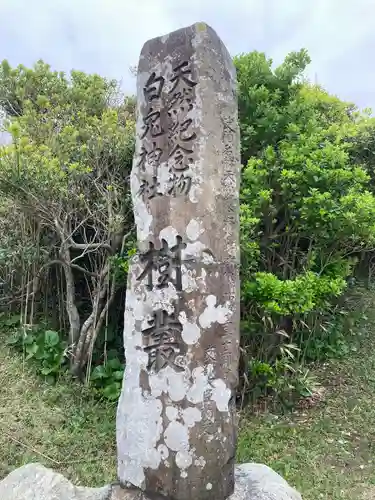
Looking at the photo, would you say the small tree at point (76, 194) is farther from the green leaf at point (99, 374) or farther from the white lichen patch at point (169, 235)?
the white lichen patch at point (169, 235)

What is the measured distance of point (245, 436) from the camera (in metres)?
4.34

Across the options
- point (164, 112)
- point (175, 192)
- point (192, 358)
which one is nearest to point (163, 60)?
point (164, 112)

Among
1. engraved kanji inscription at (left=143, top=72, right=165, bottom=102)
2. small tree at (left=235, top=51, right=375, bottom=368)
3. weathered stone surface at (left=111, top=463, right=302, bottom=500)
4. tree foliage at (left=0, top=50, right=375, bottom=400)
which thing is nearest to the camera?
weathered stone surface at (left=111, top=463, right=302, bottom=500)

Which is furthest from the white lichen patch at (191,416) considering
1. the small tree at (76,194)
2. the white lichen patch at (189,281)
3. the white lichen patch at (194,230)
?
the small tree at (76,194)

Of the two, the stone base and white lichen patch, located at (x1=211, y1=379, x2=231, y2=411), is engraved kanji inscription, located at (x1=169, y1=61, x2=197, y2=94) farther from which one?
the stone base

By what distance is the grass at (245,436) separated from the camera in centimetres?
390

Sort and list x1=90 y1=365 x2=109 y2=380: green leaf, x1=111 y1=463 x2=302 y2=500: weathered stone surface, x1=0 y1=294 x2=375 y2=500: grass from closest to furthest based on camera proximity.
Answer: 1. x1=111 y1=463 x2=302 y2=500: weathered stone surface
2. x1=0 y1=294 x2=375 y2=500: grass
3. x1=90 y1=365 x2=109 y2=380: green leaf

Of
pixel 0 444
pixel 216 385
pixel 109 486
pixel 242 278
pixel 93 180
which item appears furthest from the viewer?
pixel 93 180

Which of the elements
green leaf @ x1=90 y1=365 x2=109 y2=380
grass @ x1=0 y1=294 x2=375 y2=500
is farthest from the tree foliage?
grass @ x1=0 y1=294 x2=375 y2=500

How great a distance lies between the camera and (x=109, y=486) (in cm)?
292

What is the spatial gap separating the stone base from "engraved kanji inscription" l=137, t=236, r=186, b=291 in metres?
1.27

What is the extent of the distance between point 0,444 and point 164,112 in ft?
10.5

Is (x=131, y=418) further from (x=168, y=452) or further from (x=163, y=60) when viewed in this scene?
(x=163, y=60)

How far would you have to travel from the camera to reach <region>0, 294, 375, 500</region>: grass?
390 cm
